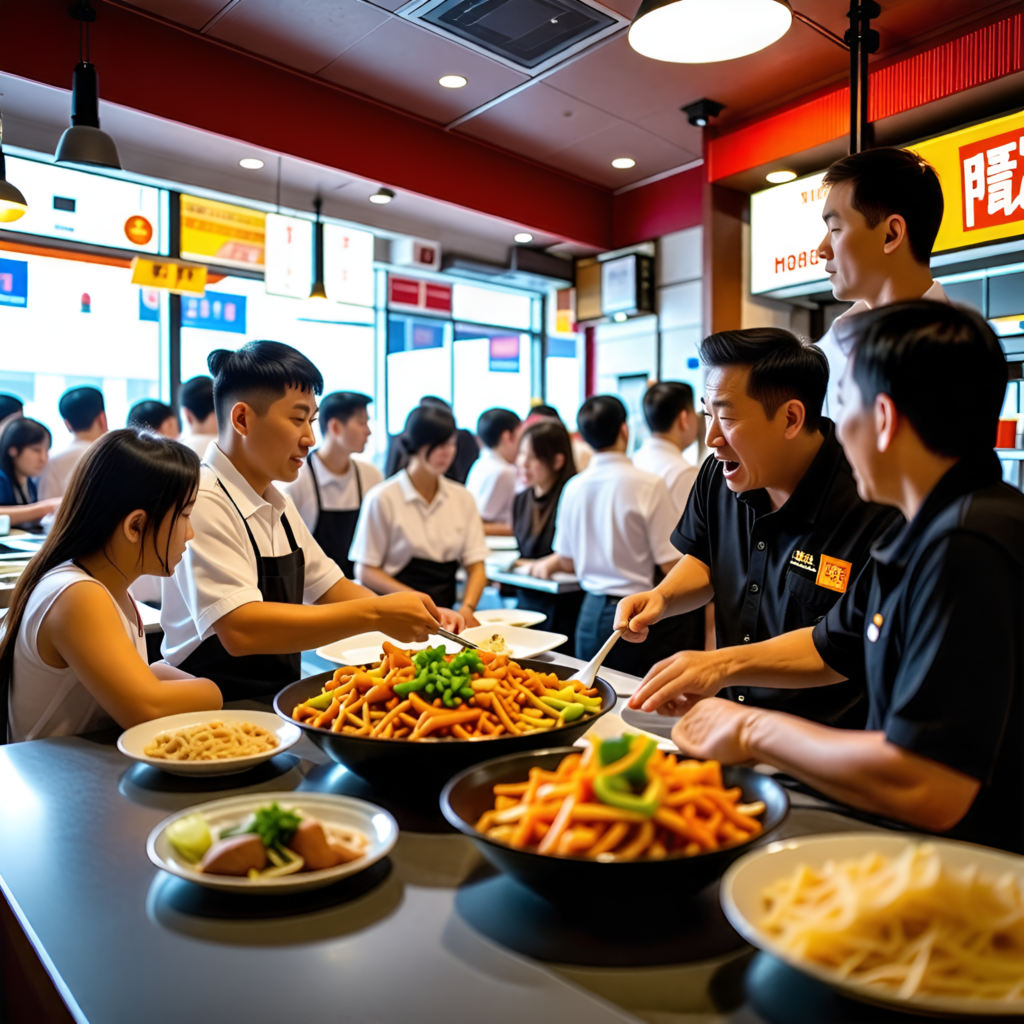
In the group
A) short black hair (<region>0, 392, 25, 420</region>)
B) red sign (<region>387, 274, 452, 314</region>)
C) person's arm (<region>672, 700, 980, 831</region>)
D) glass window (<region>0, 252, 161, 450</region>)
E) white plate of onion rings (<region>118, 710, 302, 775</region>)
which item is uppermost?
red sign (<region>387, 274, 452, 314</region>)

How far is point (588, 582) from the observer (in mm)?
3975

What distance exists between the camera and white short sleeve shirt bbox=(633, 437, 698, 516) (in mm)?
4121

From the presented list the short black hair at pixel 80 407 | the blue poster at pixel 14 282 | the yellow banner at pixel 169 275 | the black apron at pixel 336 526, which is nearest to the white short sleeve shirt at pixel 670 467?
the black apron at pixel 336 526

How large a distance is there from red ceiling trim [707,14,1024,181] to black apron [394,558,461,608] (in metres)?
3.50

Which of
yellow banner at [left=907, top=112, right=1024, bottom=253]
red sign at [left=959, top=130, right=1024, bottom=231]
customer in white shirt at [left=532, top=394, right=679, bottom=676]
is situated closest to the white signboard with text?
yellow banner at [left=907, top=112, right=1024, bottom=253]

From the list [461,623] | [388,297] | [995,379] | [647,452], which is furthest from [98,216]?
[995,379]

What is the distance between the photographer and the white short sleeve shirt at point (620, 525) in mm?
3799

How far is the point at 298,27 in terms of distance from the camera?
4852mm

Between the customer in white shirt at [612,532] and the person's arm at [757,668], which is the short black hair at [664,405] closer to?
the customer in white shirt at [612,532]

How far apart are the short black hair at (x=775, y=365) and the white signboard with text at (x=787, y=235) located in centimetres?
389

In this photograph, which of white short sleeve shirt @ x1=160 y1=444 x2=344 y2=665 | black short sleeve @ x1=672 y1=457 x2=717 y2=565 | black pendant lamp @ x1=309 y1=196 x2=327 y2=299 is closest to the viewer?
white short sleeve shirt @ x1=160 y1=444 x2=344 y2=665

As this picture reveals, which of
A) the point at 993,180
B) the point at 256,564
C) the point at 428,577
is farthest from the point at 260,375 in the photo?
the point at 993,180

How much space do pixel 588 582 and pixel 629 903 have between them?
10.1 ft

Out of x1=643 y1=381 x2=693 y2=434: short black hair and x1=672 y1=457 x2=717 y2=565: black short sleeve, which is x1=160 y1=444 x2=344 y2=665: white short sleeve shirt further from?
x1=643 y1=381 x2=693 y2=434: short black hair
